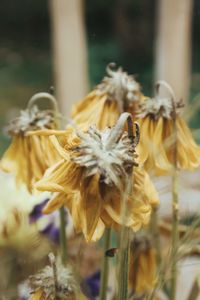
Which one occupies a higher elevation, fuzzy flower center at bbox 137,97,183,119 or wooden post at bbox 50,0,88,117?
wooden post at bbox 50,0,88,117

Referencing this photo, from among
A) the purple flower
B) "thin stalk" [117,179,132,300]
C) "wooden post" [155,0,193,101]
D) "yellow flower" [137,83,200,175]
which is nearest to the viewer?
"thin stalk" [117,179,132,300]

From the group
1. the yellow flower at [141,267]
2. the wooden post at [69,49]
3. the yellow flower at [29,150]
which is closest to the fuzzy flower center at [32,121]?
the yellow flower at [29,150]

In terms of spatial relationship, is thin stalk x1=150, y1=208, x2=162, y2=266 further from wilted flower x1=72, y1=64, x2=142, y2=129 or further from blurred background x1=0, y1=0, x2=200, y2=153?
blurred background x1=0, y1=0, x2=200, y2=153

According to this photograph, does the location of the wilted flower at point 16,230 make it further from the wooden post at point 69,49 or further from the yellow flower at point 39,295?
the wooden post at point 69,49

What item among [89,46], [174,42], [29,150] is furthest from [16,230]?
[89,46]

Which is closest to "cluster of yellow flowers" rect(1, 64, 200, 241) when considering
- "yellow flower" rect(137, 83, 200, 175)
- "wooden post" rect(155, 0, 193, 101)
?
"yellow flower" rect(137, 83, 200, 175)

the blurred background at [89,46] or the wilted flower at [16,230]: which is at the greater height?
the blurred background at [89,46]

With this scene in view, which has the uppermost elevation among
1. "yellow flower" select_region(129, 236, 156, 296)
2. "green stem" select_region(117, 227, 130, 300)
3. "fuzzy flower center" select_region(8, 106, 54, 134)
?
"fuzzy flower center" select_region(8, 106, 54, 134)

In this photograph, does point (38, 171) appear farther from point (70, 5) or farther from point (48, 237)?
point (70, 5)
